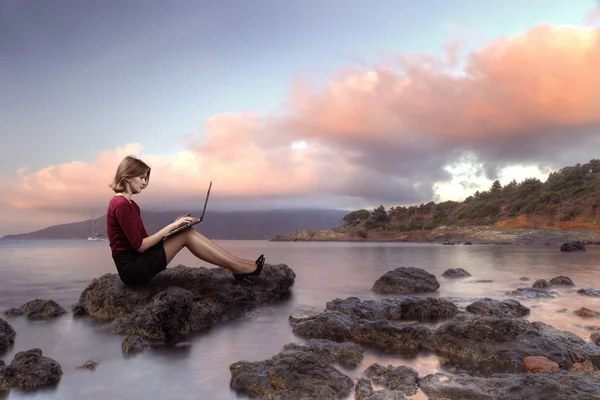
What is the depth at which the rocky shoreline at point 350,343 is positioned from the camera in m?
3.84

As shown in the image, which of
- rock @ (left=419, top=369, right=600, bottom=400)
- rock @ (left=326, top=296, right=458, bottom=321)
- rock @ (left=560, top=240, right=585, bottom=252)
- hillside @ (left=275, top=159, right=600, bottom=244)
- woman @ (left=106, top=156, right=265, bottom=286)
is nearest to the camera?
rock @ (left=419, top=369, right=600, bottom=400)

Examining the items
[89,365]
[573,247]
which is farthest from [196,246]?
[573,247]

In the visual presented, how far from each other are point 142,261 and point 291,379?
393 cm

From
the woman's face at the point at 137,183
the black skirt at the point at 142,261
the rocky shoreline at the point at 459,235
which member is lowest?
the rocky shoreline at the point at 459,235

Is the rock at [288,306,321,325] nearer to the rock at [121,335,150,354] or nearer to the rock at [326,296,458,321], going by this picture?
the rock at [326,296,458,321]

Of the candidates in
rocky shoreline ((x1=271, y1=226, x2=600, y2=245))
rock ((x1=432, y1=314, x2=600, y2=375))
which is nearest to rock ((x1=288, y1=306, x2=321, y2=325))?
rock ((x1=432, y1=314, x2=600, y2=375))

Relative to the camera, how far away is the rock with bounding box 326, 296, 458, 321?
24.9 feet

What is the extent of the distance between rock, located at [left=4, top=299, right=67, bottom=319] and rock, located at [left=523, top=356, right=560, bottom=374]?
8828 mm

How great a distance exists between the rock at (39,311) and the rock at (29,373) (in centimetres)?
417

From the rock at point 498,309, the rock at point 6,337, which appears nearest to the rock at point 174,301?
the rock at point 6,337

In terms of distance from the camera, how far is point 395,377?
418cm

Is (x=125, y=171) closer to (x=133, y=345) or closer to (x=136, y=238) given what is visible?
(x=136, y=238)

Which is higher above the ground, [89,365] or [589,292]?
[89,365]

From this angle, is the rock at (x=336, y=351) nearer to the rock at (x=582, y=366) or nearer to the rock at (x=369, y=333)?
the rock at (x=369, y=333)
